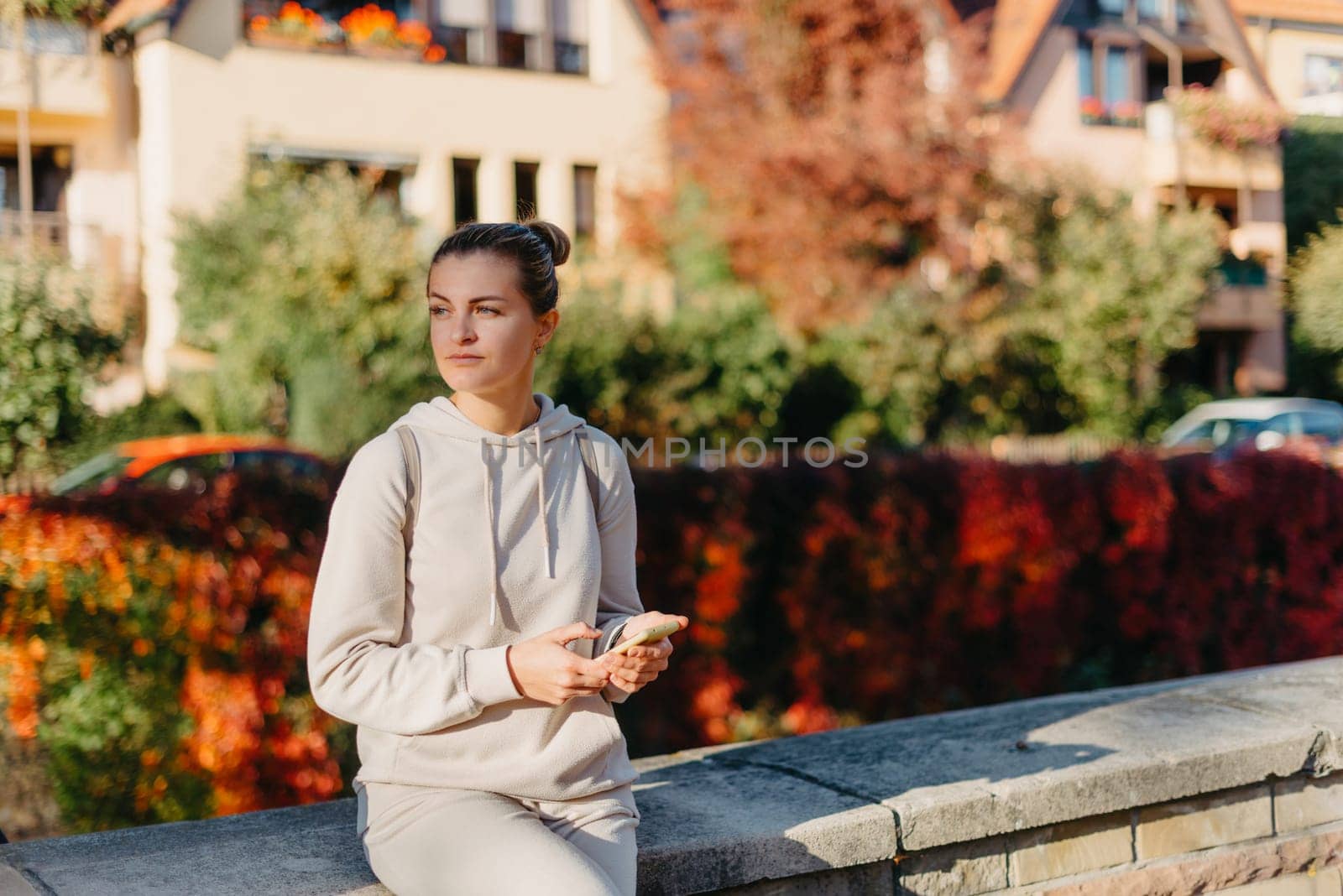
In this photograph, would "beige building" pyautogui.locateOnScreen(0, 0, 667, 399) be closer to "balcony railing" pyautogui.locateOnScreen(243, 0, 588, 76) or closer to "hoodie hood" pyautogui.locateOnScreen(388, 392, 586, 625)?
"balcony railing" pyautogui.locateOnScreen(243, 0, 588, 76)

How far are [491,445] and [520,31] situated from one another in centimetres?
2031

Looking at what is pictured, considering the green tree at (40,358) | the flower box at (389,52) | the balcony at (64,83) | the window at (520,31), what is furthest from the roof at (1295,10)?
the green tree at (40,358)

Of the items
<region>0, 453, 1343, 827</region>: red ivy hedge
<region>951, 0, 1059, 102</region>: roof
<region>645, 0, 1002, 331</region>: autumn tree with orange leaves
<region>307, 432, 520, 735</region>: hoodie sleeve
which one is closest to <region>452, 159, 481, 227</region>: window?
<region>645, 0, 1002, 331</region>: autumn tree with orange leaves

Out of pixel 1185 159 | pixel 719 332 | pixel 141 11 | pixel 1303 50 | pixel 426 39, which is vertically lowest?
pixel 719 332

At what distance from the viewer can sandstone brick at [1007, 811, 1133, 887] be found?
328cm

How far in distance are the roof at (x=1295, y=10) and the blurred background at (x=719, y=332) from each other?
0.30ft

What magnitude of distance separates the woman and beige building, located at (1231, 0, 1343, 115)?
34099mm

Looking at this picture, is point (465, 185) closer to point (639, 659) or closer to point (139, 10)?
point (139, 10)

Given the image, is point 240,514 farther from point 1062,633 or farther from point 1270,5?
point 1270,5

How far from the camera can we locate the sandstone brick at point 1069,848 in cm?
328

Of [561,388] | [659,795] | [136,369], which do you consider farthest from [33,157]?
[659,795]

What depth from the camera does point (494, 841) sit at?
7.92 ft

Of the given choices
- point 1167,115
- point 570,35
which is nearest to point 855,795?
point 570,35

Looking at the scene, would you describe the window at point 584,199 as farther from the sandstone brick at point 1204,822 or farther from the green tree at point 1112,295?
the sandstone brick at point 1204,822
